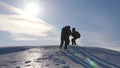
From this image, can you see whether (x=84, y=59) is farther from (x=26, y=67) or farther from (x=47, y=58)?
(x=26, y=67)

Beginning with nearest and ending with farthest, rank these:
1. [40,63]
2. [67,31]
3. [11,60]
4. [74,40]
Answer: [40,63], [11,60], [67,31], [74,40]

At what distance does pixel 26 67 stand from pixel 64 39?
9.94 m

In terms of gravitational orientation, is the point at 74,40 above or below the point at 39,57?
above

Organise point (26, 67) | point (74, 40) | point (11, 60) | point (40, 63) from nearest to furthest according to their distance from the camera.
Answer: point (26, 67) → point (40, 63) → point (11, 60) → point (74, 40)

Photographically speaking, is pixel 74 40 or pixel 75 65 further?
pixel 74 40

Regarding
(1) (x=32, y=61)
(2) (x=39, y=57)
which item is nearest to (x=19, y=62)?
(1) (x=32, y=61)

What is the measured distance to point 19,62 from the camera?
19.6 m

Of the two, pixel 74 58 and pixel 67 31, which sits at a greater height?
pixel 67 31

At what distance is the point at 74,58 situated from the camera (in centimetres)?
2152

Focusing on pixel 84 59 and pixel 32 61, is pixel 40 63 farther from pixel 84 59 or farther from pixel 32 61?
pixel 84 59

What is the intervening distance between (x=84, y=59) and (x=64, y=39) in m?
6.52

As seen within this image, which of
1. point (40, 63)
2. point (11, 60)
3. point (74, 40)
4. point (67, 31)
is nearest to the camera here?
point (40, 63)

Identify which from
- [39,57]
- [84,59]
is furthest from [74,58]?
[39,57]

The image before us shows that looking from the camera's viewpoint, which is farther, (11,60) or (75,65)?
(11,60)
